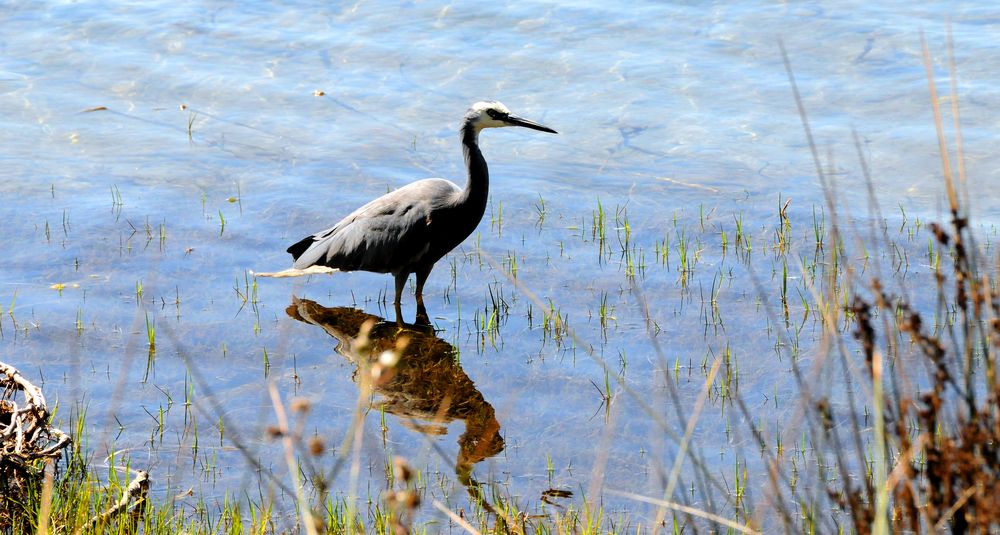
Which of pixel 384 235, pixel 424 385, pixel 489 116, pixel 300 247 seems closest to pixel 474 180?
pixel 489 116

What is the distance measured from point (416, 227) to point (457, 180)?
2.16 meters

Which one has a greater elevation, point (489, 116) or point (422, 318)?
point (489, 116)

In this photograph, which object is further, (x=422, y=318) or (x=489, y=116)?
(x=489, y=116)

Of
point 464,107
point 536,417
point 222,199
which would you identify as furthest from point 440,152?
point 536,417

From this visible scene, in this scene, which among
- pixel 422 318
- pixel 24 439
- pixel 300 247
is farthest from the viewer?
pixel 300 247

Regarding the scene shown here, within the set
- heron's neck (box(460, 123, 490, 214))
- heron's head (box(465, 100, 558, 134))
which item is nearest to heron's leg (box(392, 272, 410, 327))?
heron's neck (box(460, 123, 490, 214))

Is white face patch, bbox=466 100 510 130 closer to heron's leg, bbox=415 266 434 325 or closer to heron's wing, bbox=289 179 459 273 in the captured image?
heron's wing, bbox=289 179 459 273

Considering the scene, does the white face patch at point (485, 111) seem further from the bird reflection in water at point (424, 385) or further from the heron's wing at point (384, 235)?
the bird reflection in water at point (424, 385)

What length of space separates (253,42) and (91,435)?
7534 millimetres

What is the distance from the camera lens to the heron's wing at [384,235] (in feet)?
22.5

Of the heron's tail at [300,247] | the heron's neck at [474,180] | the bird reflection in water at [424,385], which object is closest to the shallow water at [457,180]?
the bird reflection in water at [424,385]

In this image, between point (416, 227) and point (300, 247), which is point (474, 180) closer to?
point (416, 227)

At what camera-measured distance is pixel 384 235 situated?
6895 mm

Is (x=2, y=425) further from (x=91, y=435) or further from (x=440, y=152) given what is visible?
(x=440, y=152)
